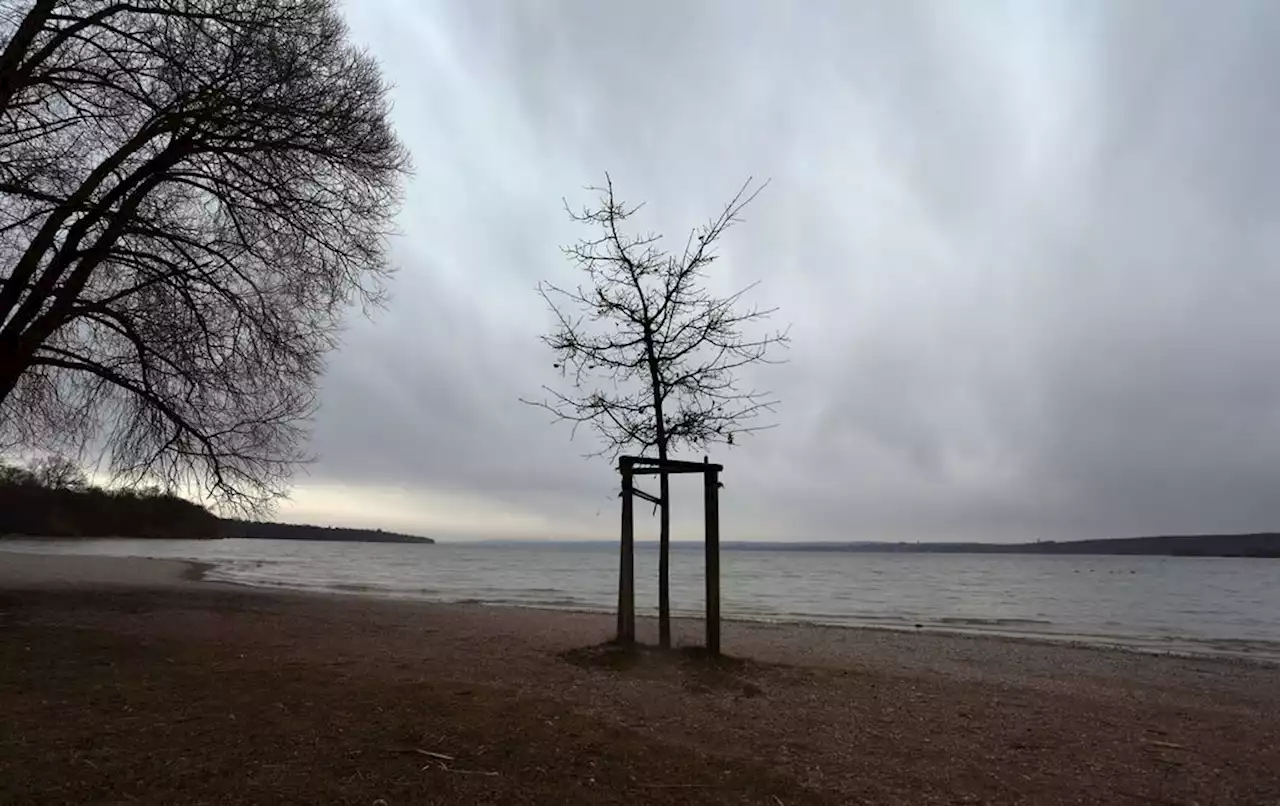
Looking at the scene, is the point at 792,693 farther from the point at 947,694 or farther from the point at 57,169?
the point at 57,169

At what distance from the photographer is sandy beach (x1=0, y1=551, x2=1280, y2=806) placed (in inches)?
182

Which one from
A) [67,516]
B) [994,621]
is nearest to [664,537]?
[994,621]

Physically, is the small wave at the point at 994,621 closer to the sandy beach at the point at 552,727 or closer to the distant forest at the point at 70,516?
the sandy beach at the point at 552,727

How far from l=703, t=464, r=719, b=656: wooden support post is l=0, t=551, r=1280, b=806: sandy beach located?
1.22 feet

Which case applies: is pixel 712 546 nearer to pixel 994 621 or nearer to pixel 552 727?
pixel 552 727

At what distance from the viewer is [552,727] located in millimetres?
5719

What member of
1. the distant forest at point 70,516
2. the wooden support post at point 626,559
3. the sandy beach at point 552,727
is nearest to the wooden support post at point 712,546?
the sandy beach at point 552,727

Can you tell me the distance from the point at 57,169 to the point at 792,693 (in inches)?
376

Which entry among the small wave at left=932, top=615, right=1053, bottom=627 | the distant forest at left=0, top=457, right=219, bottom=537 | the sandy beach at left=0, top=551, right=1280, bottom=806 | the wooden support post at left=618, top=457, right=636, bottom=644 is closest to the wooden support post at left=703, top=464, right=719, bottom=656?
the sandy beach at left=0, top=551, right=1280, bottom=806

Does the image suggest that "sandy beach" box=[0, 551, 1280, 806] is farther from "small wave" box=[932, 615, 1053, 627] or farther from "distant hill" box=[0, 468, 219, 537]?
"distant hill" box=[0, 468, 219, 537]

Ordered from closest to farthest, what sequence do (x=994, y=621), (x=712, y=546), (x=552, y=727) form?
(x=552, y=727), (x=712, y=546), (x=994, y=621)

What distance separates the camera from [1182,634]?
22.9 metres

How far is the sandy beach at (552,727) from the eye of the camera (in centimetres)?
462

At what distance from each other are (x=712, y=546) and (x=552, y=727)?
3.89 meters
